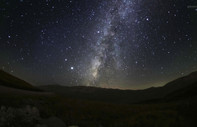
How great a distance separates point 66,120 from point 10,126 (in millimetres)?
4294

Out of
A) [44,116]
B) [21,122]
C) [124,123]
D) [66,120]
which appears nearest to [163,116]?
[124,123]

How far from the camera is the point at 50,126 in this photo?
1077cm

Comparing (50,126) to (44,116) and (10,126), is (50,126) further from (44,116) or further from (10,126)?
(44,116)

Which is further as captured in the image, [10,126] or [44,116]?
[44,116]

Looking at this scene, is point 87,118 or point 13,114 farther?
point 87,118

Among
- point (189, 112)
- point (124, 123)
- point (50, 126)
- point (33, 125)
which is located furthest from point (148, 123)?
point (33, 125)

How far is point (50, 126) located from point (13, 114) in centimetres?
301

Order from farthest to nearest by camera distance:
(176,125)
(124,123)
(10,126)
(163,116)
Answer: (163,116) → (124,123) → (176,125) → (10,126)

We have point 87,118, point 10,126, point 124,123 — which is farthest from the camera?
point 87,118

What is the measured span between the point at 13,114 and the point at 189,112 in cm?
1278

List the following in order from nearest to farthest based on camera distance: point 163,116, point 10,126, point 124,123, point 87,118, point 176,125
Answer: point 10,126 < point 176,125 < point 124,123 < point 163,116 < point 87,118

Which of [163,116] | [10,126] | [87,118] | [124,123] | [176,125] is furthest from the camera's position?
[87,118]

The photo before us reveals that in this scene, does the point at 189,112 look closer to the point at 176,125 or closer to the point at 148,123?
the point at 176,125

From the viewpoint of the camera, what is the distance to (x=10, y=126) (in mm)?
10602
